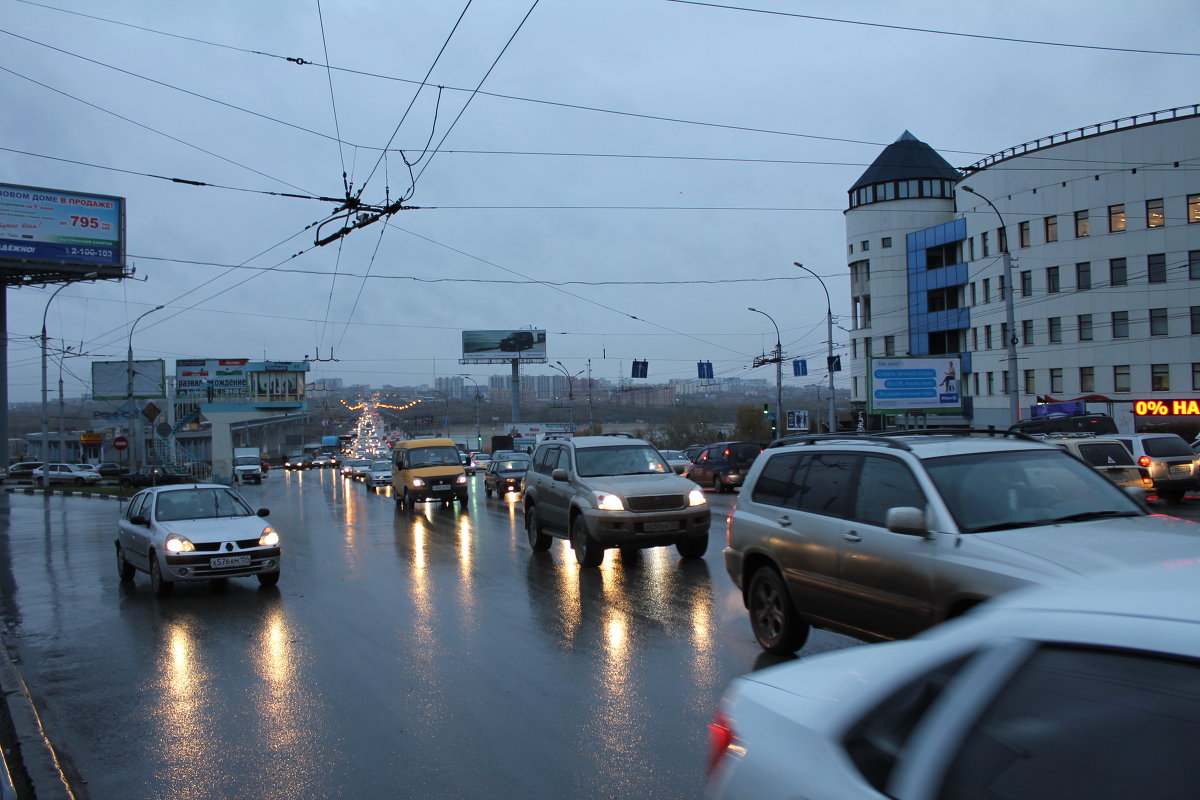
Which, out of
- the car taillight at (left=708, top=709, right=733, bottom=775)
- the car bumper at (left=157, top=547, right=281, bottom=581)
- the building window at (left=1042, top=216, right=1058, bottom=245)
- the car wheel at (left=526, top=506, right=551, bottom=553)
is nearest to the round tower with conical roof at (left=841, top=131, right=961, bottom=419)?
the building window at (left=1042, top=216, right=1058, bottom=245)

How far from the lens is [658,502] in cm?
1256

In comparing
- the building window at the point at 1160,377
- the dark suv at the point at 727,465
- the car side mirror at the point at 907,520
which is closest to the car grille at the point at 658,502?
the car side mirror at the point at 907,520

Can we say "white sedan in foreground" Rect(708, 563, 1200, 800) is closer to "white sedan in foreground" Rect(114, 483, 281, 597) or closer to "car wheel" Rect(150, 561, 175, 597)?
"white sedan in foreground" Rect(114, 483, 281, 597)

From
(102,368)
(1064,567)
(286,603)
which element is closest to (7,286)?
(102,368)

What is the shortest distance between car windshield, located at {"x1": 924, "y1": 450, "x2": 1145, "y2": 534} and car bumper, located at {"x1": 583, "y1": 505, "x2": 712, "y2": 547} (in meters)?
6.57

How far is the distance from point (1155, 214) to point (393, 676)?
165 ft

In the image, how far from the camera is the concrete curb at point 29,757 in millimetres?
5051

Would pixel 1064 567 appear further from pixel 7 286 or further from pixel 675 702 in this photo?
pixel 7 286

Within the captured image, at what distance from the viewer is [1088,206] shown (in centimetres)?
4794

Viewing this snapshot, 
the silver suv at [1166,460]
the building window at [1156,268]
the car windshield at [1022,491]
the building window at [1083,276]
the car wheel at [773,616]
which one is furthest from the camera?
the building window at [1083,276]

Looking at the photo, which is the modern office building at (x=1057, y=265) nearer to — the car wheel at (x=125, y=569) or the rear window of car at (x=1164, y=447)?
the rear window of car at (x=1164, y=447)

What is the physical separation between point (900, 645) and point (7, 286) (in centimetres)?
6644

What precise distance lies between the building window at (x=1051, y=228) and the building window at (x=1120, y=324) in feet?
17.3

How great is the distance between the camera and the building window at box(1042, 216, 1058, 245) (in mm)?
49688
